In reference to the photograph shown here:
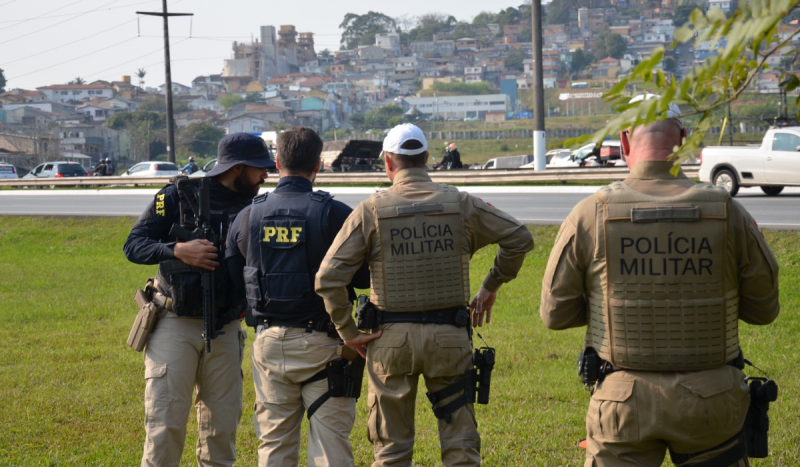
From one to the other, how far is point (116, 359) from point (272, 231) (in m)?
5.32

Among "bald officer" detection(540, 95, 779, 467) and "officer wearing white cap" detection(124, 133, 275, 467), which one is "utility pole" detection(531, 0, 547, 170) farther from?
"bald officer" detection(540, 95, 779, 467)

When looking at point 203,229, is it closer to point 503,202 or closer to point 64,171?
point 503,202

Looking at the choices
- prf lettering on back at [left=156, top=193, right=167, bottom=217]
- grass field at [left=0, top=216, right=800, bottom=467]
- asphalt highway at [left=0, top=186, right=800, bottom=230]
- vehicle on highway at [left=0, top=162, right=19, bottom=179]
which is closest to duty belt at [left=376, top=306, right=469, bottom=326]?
prf lettering on back at [left=156, top=193, right=167, bottom=217]

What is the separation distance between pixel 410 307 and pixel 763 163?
1626cm

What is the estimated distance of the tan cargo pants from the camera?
3.17m

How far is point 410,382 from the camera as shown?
4137mm

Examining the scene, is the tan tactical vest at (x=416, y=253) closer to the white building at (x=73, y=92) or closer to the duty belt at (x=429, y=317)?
the duty belt at (x=429, y=317)

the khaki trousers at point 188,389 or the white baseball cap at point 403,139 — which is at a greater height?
the white baseball cap at point 403,139

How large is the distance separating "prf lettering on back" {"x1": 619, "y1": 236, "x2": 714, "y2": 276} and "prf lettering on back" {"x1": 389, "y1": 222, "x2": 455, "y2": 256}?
113cm

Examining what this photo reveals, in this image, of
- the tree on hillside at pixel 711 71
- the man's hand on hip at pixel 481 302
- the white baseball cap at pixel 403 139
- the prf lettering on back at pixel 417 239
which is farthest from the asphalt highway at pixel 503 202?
the tree on hillside at pixel 711 71

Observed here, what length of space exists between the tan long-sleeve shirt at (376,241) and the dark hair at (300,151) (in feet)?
1.42

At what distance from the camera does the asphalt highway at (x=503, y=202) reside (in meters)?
16.0

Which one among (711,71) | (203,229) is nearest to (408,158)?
(203,229)

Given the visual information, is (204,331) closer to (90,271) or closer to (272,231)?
(272,231)
